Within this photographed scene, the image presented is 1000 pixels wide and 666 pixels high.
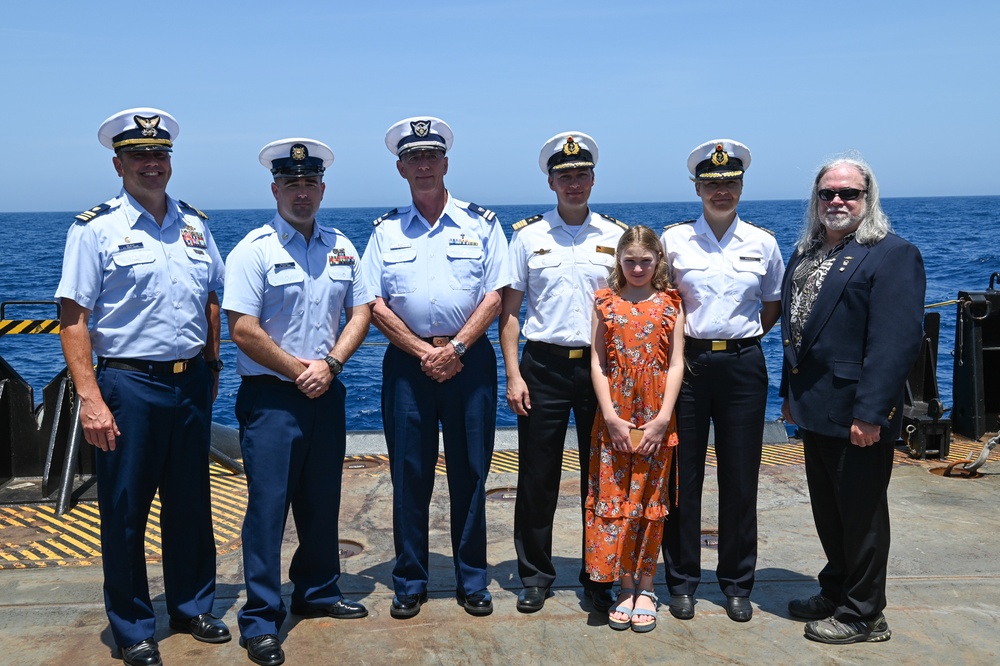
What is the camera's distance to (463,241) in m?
4.24

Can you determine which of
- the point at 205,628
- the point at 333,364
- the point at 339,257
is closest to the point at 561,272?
the point at 339,257

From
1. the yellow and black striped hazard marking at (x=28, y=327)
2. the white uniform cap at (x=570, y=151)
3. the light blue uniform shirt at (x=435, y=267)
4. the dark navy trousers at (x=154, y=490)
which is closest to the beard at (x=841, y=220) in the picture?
the white uniform cap at (x=570, y=151)

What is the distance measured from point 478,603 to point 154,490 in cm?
146

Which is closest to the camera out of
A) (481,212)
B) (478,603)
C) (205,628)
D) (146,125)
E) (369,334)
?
(146,125)

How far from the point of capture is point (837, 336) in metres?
3.86

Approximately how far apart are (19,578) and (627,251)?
332 cm

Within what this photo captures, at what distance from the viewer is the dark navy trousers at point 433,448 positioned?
4.19 metres

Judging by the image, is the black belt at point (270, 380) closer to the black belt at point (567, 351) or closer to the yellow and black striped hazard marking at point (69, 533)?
the black belt at point (567, 351)

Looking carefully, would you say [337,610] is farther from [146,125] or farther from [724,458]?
[146,125]

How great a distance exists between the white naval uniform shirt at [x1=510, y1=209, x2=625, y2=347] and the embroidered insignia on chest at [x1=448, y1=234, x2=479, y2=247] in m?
0.17

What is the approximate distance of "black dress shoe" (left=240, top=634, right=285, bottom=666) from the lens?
3.66 m

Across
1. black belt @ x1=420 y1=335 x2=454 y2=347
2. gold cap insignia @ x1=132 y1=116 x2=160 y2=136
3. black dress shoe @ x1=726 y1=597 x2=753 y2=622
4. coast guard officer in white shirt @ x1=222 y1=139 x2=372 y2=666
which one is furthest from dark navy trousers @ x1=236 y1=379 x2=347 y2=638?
black dress shoe @ x1=726 y1=597 x2=753 y2=622

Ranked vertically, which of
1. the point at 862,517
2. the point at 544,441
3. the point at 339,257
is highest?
the point at 339,257

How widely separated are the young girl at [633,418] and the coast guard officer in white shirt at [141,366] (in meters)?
1.67
